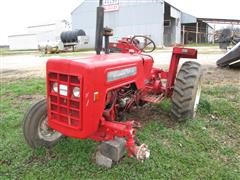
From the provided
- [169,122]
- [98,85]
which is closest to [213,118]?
[169,122]

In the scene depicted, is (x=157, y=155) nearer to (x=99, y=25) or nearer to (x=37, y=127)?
(x=37, y=127)

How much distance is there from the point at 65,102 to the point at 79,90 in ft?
0.94

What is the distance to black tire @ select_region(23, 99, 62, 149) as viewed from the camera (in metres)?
3.76

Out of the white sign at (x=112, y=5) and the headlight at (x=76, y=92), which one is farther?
the white sign at (x=112, y=5)

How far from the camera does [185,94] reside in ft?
14.6

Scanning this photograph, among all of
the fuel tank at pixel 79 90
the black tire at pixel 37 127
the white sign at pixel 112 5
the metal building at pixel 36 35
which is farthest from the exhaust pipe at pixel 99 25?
the metal building at pixel 36 35

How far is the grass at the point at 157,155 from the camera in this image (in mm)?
3459

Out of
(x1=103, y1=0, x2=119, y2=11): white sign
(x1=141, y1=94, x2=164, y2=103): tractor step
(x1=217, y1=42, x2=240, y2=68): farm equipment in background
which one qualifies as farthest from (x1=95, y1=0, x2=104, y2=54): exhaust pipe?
(x1=103, y1=0, x2=119, y2=11): white sign

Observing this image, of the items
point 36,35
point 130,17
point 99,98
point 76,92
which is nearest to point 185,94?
point 99,98

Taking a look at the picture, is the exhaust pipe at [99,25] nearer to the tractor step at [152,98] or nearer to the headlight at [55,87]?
the headlight at [55,87]

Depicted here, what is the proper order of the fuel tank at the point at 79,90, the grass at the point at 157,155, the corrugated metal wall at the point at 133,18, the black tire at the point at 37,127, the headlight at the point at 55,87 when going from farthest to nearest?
the corrugated metal wall at the point at 133,18 < the black tire at the point at 37,127 < the grass at the point at 157,155 < the headlight at the point at 55,87 < the fuel tank at the point at 79,90

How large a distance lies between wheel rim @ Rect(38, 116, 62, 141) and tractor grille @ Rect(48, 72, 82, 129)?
1.56 feet

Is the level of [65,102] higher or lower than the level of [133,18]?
lower

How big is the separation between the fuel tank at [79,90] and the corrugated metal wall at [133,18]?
2543cm
